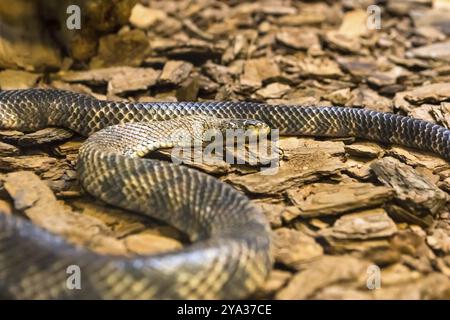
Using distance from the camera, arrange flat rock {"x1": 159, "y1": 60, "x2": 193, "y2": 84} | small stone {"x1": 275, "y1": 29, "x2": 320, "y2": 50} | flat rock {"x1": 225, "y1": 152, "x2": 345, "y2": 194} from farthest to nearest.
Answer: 1. small stone {"x1": 275, "y1": 29, "x2": 320, "y2": 50}
2. flat rock {"x1": 159, "y1": 60, "x2": 193, "y2": 84}
3. flat rock {"x1": 225, "y1": 152, "x2": 345, "y2": 194}

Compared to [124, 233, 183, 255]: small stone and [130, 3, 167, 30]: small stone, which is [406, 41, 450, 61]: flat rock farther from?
[124, 233, 183, 255]: small stone

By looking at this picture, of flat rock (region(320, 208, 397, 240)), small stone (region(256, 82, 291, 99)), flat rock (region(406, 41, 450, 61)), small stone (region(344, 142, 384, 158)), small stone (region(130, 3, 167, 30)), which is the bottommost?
flat rock (region(320, 208, 397, 240))

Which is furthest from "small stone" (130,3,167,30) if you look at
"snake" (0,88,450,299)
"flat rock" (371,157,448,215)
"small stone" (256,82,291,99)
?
"flat rock" (371,157,448,215)

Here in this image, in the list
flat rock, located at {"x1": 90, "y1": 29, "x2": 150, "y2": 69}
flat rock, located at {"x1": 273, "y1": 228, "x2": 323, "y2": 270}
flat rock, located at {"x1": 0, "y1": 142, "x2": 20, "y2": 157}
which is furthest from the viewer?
flat rock, located at {"x1": 90, "y1": 29, "x2": 150, "y2": 69}

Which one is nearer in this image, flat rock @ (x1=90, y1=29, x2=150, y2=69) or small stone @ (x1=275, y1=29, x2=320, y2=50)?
flat rock @ (x1=90, y1=29, x2=150, y2=69)

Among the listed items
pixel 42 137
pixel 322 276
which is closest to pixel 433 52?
pixel 322 276

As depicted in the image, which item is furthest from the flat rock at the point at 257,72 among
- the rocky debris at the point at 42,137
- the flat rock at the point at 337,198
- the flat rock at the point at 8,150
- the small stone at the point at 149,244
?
the small stone at the point at 149,244

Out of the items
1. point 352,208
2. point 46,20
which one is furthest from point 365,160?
point 46,20
